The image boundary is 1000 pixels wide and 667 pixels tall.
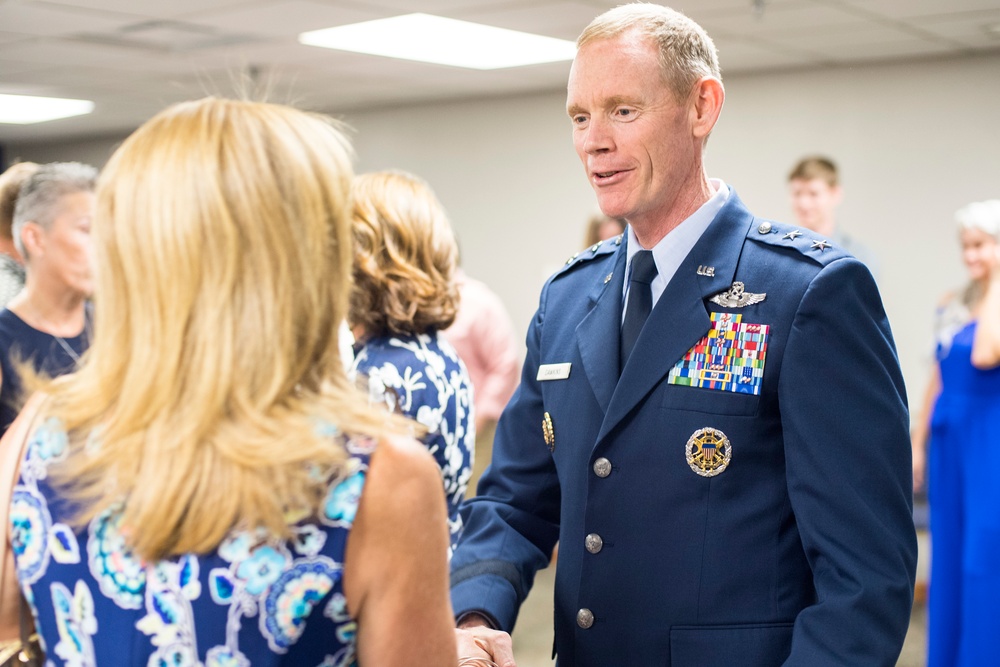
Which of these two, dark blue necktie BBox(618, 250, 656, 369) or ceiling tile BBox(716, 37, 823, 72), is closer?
dark blue necktie BBox(618, 250, 656, 369)

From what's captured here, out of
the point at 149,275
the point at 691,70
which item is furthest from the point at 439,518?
the point at 691,70

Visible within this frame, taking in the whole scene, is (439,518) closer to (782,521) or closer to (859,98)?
(782,521)

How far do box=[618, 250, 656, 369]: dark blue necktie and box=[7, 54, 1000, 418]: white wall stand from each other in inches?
202

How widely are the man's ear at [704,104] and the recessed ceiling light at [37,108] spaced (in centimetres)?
731

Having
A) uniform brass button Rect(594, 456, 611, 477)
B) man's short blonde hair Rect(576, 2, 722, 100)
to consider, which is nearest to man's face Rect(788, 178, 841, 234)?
man's short blonde hair Rect(576, 2, 722, 100)

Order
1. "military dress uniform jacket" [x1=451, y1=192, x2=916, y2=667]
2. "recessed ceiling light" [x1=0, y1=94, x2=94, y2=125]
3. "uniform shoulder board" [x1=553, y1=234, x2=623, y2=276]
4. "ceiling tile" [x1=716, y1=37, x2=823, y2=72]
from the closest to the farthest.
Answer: "military dress uniform jacket" [x1=451, y1=192, x2=916, y2=667] < "uniform shoulder board" [x1=553, y1=234, x2=623, y2=276] < "ceiling tile" [x1=716, y1=37, x2=823, y2=72] < "recessed ceiling light" [x1=0, y1=94, x2=94, y2=125]

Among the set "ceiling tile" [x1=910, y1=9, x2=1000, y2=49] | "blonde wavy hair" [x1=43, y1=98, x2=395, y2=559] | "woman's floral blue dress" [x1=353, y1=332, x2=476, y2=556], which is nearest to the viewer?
"blonde wavy hair" [x1=43, y1=98, x2=395, y2=559]

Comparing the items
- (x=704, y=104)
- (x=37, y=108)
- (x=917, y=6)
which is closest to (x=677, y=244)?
(x=704, y=104)

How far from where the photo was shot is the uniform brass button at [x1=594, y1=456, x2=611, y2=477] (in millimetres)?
1412

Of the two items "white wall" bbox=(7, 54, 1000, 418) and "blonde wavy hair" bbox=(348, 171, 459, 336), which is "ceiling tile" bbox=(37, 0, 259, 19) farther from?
"white wall" bbox=(7, 54, 1000, 418)

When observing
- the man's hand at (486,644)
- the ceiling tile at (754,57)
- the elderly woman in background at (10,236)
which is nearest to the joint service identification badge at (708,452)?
the man's hand at (486,644)

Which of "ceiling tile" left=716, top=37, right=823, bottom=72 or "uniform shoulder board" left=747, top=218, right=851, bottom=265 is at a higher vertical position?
"ceiling tile" left=716, top=37, right=823, bottom=72

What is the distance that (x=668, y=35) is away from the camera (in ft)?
4.90

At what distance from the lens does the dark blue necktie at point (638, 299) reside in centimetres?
149
